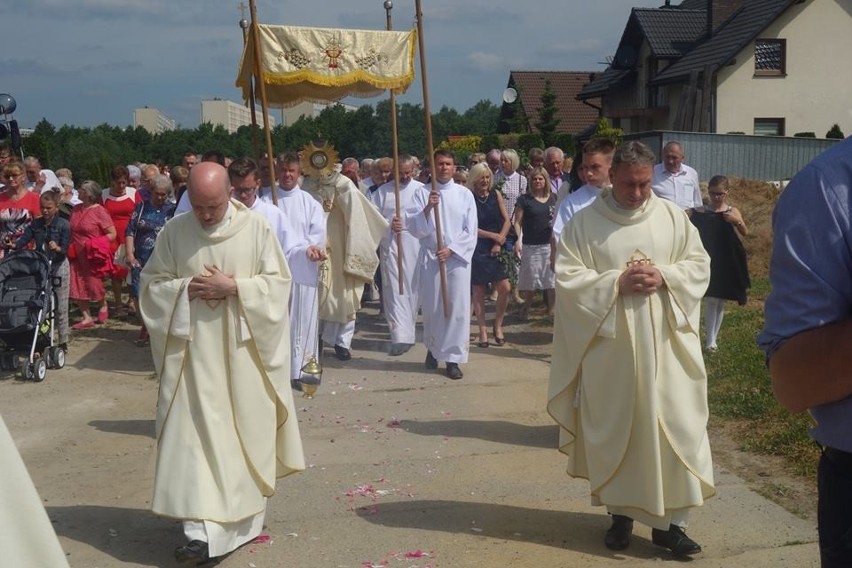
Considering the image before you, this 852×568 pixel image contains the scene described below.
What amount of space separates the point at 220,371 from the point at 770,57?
34.0 metres

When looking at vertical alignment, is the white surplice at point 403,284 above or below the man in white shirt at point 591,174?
below

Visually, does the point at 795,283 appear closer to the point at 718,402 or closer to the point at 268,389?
the point at 268,389

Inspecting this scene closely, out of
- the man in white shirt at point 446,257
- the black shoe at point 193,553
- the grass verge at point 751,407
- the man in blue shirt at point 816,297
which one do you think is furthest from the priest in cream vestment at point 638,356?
the man in white shirt at point 446,257

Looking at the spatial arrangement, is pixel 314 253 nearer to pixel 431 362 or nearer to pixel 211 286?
pixel 431 362

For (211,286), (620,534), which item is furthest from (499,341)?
(211,286)

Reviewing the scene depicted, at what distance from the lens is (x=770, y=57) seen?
3584 cm

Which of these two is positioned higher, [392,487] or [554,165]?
[554,165]

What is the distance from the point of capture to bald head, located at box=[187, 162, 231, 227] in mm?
5531

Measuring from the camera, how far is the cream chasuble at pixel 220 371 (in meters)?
5.42

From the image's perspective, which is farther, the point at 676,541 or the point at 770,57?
the point at 770,57

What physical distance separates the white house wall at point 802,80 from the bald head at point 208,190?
106 feet

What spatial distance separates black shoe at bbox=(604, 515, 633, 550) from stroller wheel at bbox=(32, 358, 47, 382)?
661cm

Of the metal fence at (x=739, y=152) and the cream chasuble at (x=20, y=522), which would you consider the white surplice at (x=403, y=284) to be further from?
the metal fence at (x=739, y=152)

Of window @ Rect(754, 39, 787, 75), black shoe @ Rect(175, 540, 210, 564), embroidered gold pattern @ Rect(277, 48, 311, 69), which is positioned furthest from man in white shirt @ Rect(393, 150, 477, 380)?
window @ Rect(754, 39, 787, 75)
